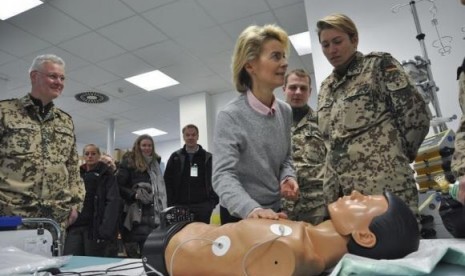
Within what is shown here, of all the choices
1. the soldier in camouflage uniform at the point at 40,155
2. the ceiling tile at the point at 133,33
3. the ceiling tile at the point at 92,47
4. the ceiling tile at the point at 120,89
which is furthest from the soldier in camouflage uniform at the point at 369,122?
the ceiling tile at the point at 120,89

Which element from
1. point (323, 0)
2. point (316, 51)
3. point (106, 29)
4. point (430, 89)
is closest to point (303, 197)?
A: point (430, 89)

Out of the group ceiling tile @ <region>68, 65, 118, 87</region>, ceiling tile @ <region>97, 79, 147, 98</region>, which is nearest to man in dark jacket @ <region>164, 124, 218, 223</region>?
ceiling tile @ <region>68, 65, 118, 87</region>

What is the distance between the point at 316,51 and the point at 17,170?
2.43m

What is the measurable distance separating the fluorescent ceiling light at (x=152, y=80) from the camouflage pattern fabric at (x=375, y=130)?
12.1 feet

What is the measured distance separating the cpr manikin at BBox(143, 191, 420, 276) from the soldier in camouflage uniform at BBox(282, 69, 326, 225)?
872 millimetres

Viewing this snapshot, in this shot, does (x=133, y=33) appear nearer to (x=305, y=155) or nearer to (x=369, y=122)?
(x=305, y=155)

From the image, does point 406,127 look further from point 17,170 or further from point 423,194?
point 17,170

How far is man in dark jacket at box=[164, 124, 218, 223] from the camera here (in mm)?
2826

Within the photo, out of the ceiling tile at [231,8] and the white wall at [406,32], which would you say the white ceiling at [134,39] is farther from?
the white wall at [406,32]

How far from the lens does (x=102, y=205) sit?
8.57 ft

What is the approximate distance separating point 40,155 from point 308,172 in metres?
1.39

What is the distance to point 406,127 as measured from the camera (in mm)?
1286

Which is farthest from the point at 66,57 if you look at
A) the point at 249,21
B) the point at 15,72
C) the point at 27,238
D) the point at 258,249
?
the point at 258,249

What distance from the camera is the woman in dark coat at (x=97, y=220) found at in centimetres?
253
